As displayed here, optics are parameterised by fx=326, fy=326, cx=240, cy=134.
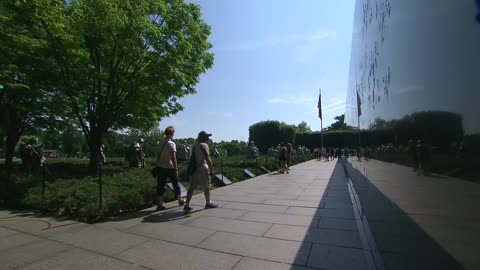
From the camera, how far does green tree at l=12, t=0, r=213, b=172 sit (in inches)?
481

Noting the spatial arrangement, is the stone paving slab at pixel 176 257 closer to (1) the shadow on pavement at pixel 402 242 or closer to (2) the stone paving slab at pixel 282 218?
(1) the shadow on pavement at pixel 402 242

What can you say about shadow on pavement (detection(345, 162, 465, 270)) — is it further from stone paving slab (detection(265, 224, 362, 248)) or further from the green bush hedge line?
the green bush hedge line

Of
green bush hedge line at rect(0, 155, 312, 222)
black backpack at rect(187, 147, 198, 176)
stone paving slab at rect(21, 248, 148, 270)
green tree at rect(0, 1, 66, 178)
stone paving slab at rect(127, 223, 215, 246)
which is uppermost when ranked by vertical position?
green tree at rect(0, 1, 66, 178)

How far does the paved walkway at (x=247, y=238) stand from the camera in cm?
289

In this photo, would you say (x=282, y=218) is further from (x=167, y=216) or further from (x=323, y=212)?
(x=167, y=216)

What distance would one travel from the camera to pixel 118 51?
14227mm

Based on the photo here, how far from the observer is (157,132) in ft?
246

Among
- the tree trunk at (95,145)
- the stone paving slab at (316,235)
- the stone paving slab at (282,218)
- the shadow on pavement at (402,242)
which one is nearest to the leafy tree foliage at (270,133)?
the tree trunk at (95,145)

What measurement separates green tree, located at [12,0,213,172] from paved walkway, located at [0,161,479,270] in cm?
773

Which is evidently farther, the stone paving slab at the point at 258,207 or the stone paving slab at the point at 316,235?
the stone paving slab at the point at 258,207

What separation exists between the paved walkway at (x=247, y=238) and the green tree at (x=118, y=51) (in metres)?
7.73

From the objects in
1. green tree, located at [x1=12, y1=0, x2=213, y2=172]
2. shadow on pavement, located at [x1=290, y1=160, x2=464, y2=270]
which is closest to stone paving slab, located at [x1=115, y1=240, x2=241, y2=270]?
shadow on pavement, located at [x1=290, y1=160, x2=464, y2=270]

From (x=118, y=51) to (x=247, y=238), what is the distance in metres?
11.7

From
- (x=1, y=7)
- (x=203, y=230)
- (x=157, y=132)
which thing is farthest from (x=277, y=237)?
(x=157, y=132)
